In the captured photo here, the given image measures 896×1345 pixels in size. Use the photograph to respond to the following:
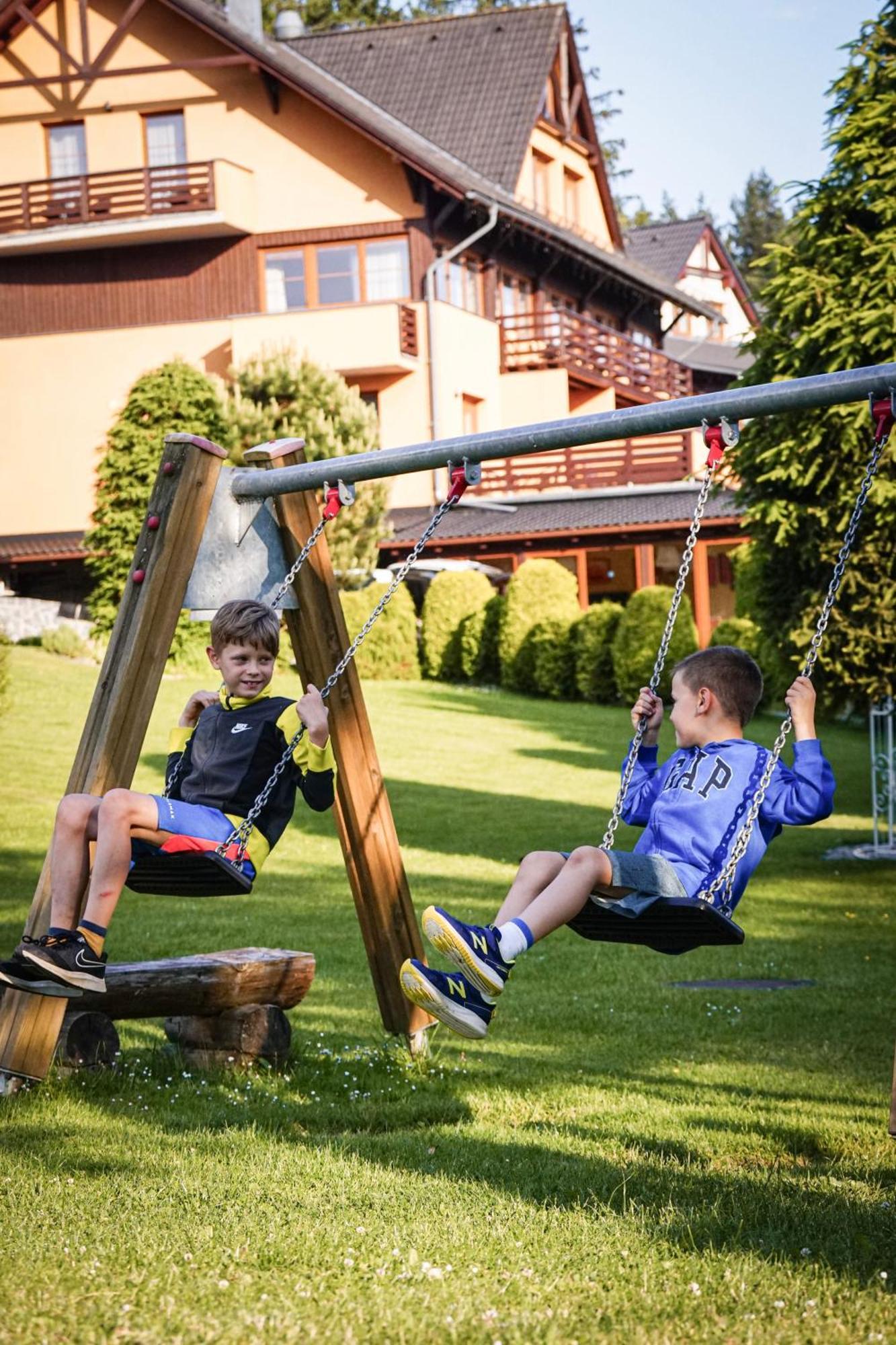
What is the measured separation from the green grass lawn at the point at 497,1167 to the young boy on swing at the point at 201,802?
29.0 inches

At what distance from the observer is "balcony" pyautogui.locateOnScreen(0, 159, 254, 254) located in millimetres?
33344


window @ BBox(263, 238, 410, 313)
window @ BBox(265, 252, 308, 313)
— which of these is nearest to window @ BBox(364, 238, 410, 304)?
window @ BBox(263, 238, 410, 313)

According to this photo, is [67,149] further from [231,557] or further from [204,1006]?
[204,1006]

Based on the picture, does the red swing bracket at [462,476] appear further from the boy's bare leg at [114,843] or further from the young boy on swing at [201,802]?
the boy's bare leg at [114,843]

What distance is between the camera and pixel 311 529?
7117 mm

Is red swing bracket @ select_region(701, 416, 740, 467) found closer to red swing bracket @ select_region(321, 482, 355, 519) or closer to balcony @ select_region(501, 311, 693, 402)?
red swing bracket @ select_region(321, 482, 355, 519)

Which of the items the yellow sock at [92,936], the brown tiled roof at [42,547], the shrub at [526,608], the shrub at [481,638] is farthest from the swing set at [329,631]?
the brown tiled roof at [42,547]

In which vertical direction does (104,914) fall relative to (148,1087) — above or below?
above

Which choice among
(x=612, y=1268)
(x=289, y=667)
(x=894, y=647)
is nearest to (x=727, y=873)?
(x=612, y=1268)

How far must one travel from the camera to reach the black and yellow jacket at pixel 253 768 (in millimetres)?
6141

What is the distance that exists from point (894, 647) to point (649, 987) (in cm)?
463

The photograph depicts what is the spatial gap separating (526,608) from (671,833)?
933 inches

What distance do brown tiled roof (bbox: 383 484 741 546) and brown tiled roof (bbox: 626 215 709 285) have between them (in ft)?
66.5

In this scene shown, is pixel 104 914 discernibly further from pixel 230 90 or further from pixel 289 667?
pixel 230 90
